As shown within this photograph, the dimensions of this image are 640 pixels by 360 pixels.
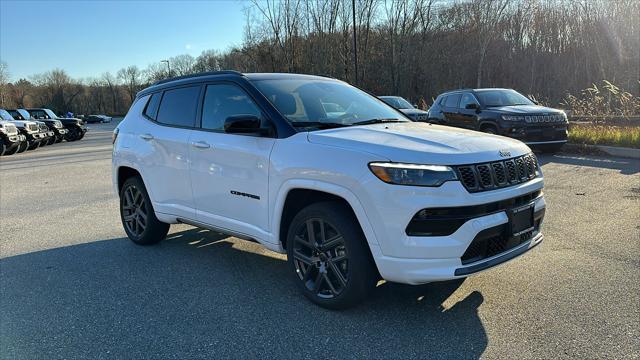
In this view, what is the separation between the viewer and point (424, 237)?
3207 millimetres

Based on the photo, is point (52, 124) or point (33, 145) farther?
point (52, 124)

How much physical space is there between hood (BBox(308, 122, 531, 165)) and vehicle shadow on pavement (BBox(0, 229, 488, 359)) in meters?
1.20

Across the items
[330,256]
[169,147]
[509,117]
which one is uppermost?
[169,147]

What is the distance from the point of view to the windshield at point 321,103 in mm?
4195

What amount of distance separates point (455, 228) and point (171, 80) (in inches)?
147

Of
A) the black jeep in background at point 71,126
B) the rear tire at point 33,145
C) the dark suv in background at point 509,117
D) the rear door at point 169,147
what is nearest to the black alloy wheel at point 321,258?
the rear door at point 169,147

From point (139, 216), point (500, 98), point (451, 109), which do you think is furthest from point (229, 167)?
point (451, 109)

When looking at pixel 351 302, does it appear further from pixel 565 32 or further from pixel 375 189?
pixel 565 32

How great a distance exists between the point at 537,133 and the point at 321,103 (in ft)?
29.4

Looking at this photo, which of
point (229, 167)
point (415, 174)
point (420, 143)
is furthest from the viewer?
point (229, 167)

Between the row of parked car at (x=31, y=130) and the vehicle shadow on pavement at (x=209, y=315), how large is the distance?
1717 centimetres

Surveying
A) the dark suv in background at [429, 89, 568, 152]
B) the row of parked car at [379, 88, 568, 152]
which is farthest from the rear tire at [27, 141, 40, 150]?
the dark suv in background at [429, 89, 568, 152]

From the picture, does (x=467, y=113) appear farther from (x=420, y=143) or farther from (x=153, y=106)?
(x=420, y=143)

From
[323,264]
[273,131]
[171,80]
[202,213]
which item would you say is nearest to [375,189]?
[323,264]
